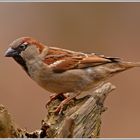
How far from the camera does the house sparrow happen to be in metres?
4.09

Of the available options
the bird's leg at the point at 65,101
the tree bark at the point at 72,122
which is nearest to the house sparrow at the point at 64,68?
the bird's leg at the point at 65,101

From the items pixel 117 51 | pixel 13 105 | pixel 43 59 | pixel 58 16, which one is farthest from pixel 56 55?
pixel 58 16

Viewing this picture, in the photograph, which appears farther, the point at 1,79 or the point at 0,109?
the point at 1,79

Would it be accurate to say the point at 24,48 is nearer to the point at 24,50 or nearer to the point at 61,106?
the point at 24,50

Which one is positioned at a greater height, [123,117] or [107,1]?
[107,1]

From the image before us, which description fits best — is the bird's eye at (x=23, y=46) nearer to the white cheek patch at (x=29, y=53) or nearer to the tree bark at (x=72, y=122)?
the white cheek patch at (x=29, y=53)

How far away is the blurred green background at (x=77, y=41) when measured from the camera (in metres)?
6.23

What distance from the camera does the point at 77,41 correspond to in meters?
7.72

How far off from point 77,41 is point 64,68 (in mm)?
3553

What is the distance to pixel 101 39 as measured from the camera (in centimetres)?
771

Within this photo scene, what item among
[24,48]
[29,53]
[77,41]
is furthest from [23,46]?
[77,41]

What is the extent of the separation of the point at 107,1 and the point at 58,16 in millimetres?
769

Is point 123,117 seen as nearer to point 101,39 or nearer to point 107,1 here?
point 101,39

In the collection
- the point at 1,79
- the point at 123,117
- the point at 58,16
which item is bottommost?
the point at 123,117
